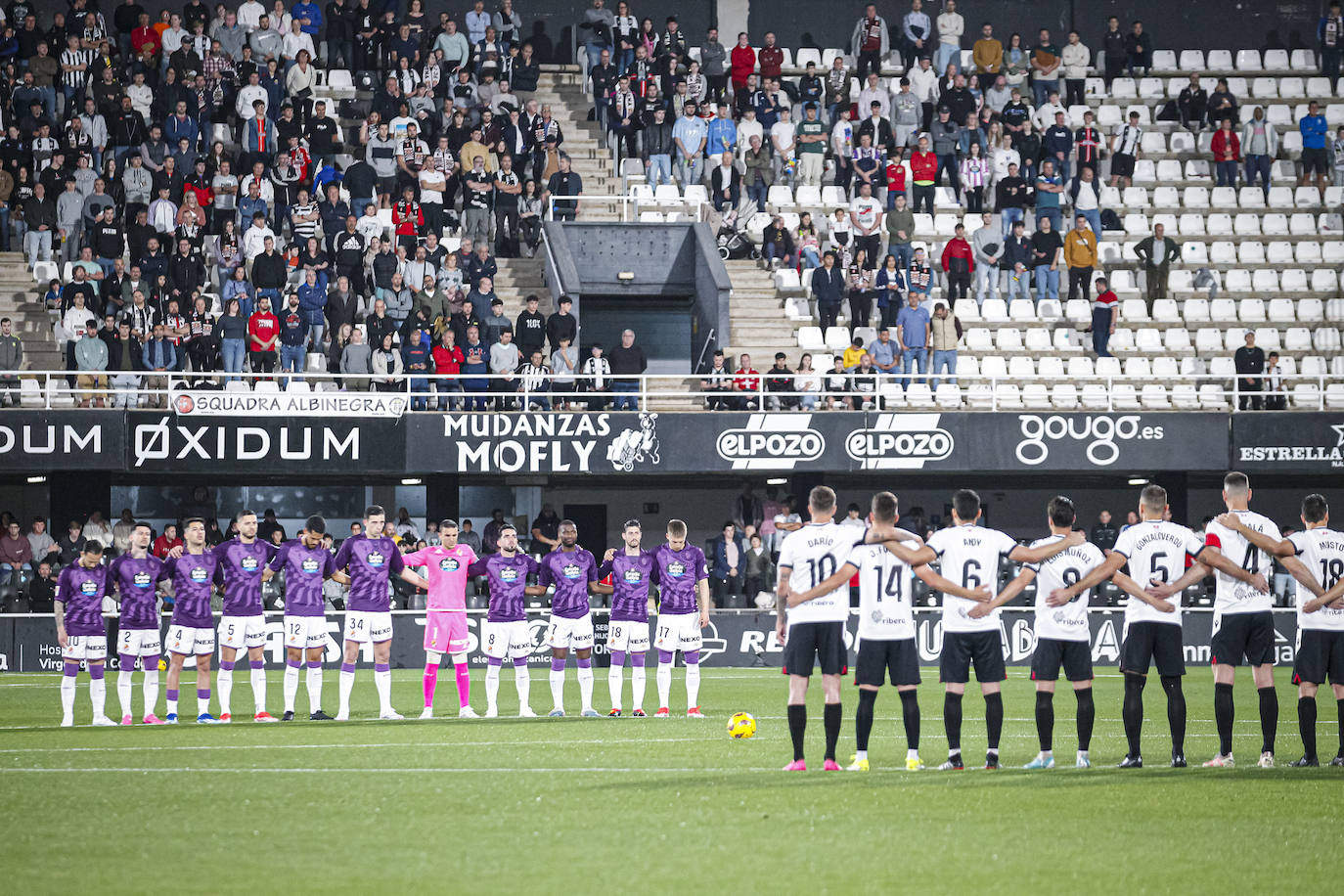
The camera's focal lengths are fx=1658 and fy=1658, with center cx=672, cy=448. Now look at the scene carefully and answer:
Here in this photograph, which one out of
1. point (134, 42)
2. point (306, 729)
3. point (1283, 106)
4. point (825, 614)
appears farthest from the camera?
point (1283, 106)

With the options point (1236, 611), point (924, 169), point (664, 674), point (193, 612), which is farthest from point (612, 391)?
point (1236, 611)

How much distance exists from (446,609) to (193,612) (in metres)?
2.76

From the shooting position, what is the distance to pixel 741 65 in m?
35.2

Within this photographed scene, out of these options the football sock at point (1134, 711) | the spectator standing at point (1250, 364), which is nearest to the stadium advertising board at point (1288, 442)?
the spectator standing at point (1250, 364)

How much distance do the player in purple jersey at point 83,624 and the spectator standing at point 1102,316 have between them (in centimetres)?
2015

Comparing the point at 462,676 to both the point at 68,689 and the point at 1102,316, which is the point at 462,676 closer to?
the point at 68,689

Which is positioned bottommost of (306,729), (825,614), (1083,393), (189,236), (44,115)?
(306,729)

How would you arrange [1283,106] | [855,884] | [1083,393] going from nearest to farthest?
[855,884], [1083,393], [1283,106]

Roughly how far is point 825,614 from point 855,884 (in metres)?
4.34

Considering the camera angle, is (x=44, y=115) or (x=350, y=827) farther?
(x=44, y=115)

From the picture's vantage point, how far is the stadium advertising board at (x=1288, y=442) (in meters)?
29.2

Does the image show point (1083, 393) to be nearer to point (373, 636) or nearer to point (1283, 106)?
point (1283, 106)

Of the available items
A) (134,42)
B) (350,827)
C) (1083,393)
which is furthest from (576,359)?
(350,827)

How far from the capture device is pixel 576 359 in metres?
29.8
